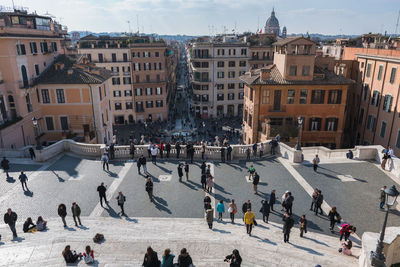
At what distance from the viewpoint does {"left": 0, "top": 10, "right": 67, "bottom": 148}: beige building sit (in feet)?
102

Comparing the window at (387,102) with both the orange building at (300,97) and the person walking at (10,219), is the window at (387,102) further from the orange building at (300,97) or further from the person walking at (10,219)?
the person walking at (10,219)

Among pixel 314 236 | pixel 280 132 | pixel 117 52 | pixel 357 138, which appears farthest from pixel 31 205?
pixel 117 52

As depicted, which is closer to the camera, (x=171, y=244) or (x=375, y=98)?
(x=171, y=244)

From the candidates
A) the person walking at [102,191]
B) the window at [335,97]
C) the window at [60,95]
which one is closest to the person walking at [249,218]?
the person walking at [102,191]

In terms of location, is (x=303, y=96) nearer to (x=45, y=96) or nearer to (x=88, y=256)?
(x=88, y=256)

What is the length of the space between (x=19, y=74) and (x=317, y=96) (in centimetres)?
3307

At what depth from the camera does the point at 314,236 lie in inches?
574

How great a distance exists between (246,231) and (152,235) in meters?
4.55

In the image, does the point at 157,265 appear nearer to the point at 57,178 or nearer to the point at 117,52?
the point at 57,178

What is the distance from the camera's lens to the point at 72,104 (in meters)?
34.8

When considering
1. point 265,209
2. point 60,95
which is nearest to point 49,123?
point 60,95

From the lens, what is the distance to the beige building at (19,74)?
30969 mm

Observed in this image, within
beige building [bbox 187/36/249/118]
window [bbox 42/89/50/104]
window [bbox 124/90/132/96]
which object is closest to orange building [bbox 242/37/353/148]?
window [bbox 42/89/50/104]

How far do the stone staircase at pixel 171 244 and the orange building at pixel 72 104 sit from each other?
20601mm
